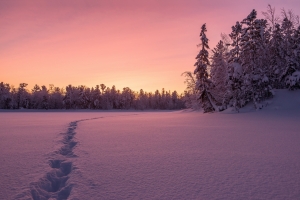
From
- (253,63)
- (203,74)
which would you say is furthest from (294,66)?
(203,74)

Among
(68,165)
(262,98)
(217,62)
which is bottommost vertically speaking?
(68,165)

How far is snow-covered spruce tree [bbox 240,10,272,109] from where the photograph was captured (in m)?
29.5

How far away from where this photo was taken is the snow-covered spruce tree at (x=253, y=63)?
2955cm

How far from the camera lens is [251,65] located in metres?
29.9

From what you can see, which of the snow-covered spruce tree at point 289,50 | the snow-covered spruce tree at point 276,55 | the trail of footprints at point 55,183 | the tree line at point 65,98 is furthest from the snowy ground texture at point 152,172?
the tree line at point 65,98

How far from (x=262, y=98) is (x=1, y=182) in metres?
33.2

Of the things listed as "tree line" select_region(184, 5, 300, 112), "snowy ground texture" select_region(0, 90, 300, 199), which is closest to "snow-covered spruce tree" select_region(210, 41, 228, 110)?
"tree line" select_region(184, 5, 300, 112)

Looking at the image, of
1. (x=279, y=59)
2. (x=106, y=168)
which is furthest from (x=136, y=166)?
(x=279, y=59)

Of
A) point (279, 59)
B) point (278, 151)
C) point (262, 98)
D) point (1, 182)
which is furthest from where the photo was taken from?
point (279, 59)

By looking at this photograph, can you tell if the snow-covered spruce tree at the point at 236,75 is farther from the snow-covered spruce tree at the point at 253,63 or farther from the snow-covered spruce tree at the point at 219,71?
the snow-covered spruce tree at the point at 219,71

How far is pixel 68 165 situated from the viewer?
20.5 feet

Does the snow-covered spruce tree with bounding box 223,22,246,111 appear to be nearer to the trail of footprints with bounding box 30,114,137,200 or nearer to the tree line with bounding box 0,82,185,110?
the trail of footprints with bounding box 30,114,137,200

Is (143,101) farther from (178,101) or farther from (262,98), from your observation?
(262,98)

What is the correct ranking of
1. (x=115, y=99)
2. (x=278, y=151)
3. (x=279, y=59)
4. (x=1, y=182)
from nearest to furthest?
(x=1, y=182) → (x=278, y=151) → (x=279, y=59) → (x=115, y=99)
